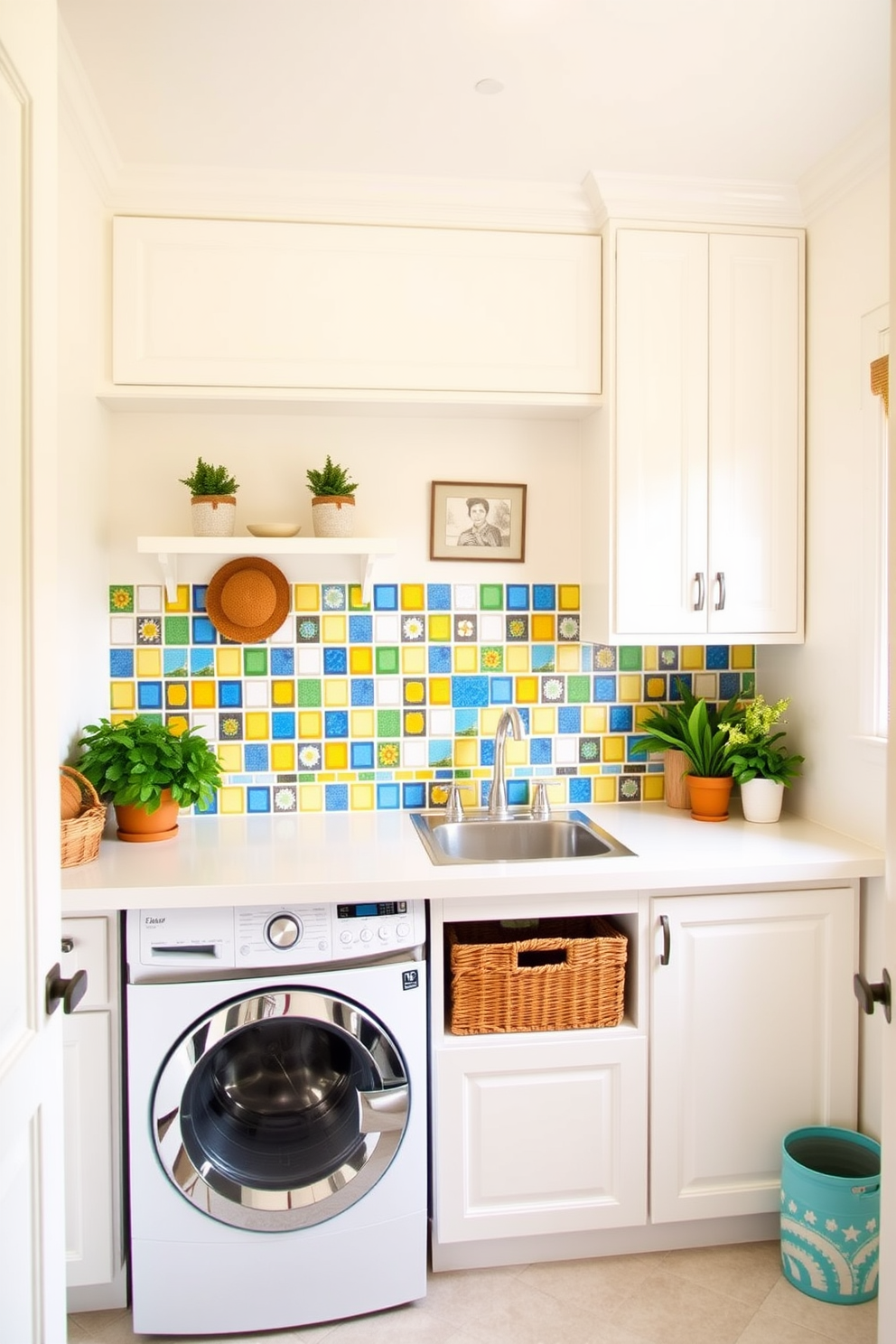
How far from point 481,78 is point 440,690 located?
1.45 m

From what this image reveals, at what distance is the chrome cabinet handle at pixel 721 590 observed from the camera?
2.37 metres

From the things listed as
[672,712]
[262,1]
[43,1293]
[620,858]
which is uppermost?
[262,1]

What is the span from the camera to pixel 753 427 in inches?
93.5

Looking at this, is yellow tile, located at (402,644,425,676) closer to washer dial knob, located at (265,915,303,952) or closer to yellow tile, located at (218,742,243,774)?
yellow tile, located at (218,742,243,774)

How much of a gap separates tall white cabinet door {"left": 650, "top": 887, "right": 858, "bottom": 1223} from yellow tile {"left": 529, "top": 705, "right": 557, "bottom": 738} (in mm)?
720

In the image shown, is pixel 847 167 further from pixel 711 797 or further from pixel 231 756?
pixel 231 756

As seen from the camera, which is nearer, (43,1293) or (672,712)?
(43,1293)

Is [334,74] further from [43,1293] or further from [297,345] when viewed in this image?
[43,1293]

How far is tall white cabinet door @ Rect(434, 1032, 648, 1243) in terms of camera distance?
1.99m

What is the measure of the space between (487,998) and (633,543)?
1152mm

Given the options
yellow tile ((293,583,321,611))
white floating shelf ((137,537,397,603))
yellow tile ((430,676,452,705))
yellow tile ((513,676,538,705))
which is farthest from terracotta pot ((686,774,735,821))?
yellow tile ((293,583,321,611))

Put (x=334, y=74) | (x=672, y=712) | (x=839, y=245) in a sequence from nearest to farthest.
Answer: (x=334, y=74), (x=839, y=245), (x=672, y=712)

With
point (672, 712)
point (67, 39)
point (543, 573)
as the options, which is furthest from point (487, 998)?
point (67, 39)

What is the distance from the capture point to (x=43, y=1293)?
112 centimetres
